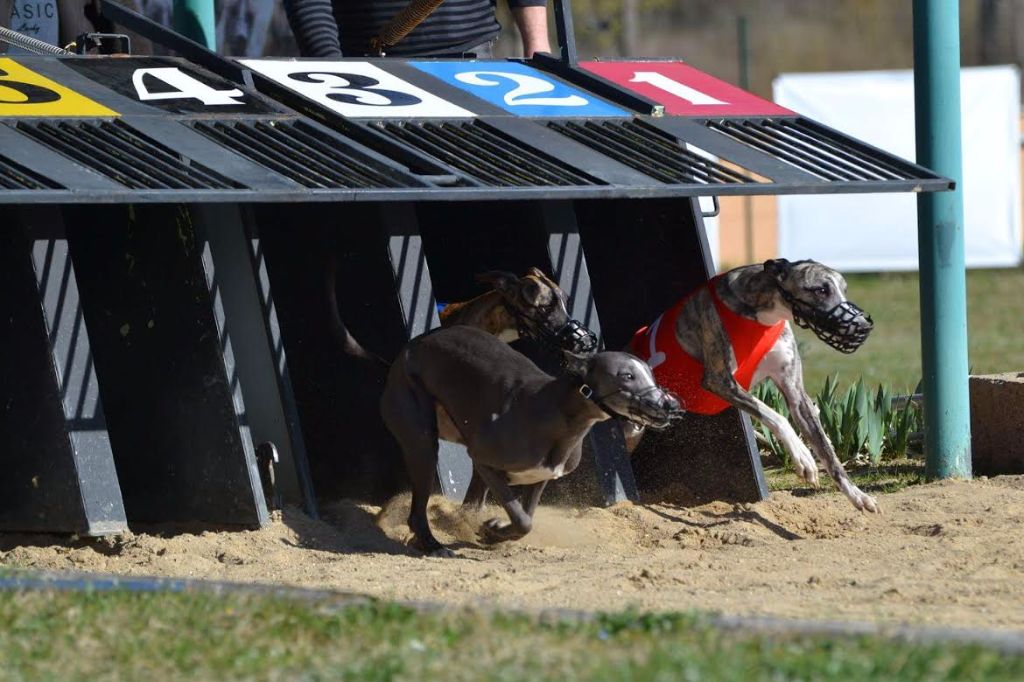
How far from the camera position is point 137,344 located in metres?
7.02

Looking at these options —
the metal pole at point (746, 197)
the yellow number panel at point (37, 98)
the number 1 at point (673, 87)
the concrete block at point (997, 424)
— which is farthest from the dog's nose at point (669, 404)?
the metal pole at point (746, 197)

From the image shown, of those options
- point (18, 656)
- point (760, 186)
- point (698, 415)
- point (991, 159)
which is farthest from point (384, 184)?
point (991, 159)

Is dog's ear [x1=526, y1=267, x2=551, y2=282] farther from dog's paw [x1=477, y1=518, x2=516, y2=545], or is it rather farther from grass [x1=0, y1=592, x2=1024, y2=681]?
grass [x1=0, y1=592, x2=1024, y2=681]

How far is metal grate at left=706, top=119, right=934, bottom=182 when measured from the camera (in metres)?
6.76

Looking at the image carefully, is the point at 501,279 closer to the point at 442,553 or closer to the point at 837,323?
the point at 442,553

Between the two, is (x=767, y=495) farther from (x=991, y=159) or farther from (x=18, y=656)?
(x=991, y=159)

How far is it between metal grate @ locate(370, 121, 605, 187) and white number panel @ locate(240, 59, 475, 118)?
0.11m

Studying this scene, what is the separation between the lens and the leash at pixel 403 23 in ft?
24.9

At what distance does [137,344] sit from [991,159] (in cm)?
1366

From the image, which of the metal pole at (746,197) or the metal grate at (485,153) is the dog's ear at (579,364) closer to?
the metal grate at (485,153)

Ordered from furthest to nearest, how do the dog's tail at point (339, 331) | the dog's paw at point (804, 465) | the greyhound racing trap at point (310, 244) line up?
the dog's tail at point (339, 331) → the dog's paw at point (804, 465) → the greyhound racing trap at point (310, 244)

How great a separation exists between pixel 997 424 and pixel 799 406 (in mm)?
1860

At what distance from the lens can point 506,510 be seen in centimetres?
669

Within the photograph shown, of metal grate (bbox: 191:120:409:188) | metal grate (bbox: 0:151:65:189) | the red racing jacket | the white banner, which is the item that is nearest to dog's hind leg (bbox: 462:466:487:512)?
the red racing jacket
